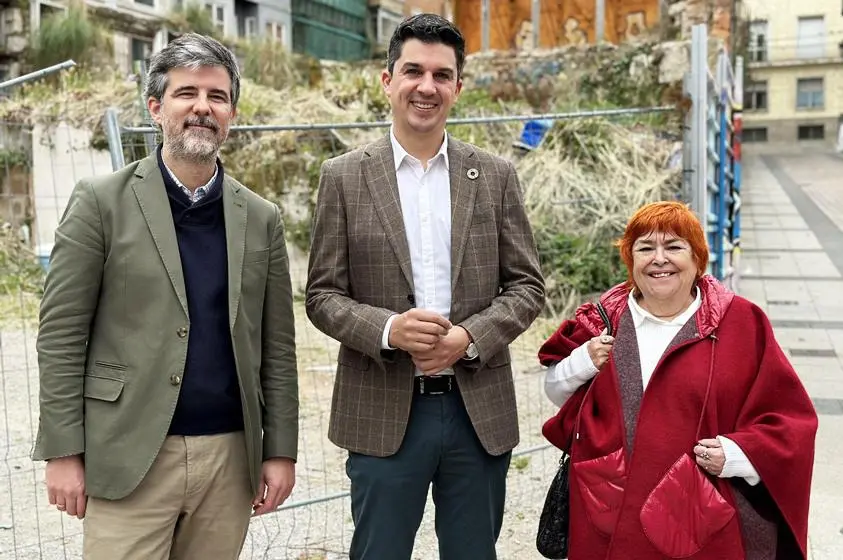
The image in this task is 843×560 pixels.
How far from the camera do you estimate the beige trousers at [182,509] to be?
2281mm

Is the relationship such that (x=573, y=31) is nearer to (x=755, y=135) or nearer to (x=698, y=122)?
(x=698, y=122)

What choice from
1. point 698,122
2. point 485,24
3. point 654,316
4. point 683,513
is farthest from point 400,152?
point 485,24

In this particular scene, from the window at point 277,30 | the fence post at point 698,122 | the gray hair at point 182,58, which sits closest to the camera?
the gray hair at point 182,58

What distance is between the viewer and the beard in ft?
7.64

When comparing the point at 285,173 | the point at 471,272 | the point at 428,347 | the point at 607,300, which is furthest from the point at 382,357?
the point at 285,173

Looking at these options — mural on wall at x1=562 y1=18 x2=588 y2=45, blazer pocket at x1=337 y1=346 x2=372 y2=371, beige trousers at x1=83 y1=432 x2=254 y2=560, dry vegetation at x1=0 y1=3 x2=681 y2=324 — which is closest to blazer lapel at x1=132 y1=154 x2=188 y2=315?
beige trousers at x1=83 y1=432 x2=254 y2=560

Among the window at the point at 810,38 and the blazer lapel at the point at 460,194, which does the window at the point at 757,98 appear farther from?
the blazer lapel at the point at 460,194

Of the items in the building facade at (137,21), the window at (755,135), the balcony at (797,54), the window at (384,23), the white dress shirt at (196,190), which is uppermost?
the balcony at (797,54)

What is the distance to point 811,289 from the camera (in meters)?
11.4

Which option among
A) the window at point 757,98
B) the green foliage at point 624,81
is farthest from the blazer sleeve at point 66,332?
the window at point 757,98

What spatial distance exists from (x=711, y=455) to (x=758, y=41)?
163 ft

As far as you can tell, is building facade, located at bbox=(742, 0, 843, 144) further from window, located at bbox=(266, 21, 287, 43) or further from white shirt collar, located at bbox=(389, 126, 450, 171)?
white shirt collar, located at bbox=(389, 126, 450, 171)

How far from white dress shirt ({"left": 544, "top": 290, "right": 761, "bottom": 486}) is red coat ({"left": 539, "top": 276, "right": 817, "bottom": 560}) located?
3 centimetres

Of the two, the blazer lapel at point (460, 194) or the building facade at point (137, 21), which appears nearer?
the blazer lapel at point (460, 194)
